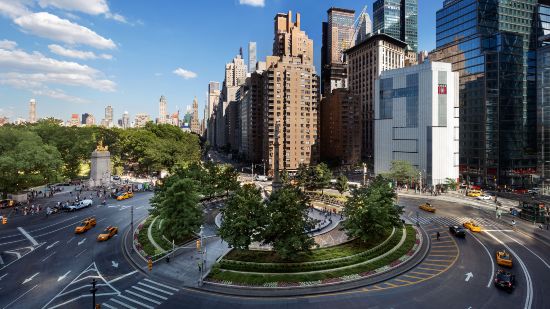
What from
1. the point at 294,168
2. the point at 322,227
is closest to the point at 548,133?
the point at 294,168

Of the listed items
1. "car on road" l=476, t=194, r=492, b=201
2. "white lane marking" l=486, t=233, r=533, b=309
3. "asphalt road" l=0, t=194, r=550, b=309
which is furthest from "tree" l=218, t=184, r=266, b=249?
"car on road" l=476, t=194, r=492, b=201

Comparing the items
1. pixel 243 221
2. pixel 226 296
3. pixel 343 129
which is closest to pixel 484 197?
pixel 243 221

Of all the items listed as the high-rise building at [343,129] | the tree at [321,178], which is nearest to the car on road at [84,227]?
the tree at [321,178]

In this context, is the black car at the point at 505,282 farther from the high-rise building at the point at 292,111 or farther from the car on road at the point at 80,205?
the high-rise building at the point at 292,111

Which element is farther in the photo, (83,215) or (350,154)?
(350,154)

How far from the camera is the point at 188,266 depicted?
38000mm

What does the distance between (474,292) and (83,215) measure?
210 ft

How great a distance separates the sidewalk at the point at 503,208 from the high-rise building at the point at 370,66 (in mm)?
70221

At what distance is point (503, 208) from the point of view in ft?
240

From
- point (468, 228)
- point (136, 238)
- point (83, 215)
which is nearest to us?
point (136, 238)

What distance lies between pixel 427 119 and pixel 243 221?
3354 inches

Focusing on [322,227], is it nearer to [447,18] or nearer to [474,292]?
[474,292]

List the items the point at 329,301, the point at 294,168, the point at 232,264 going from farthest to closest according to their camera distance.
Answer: the point at 294,168, the point at 232,264, the point at 329,301

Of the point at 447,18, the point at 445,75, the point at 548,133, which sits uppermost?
the point at 447,18
